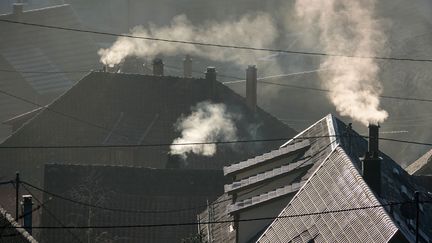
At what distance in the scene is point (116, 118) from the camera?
53.7m

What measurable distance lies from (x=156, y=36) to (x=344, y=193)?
225ft

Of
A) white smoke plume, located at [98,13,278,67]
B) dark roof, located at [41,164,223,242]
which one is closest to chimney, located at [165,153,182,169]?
dark roof, located at [41,164,223,242]

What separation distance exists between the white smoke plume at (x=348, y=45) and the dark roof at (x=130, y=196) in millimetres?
15616

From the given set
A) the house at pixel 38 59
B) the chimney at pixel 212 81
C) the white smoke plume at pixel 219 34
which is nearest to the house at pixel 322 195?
the chimney at pixel 212 81

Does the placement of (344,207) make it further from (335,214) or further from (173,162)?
(173,162)

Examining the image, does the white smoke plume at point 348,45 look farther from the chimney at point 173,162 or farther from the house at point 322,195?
the house at point 322,195

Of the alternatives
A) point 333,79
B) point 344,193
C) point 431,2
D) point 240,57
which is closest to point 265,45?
point 240,57

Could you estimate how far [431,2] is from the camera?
82938 mm

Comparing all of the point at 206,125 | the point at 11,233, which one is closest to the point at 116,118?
the point at 206,125

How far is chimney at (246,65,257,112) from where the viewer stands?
53.7 meters

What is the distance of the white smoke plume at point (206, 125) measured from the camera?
170 ft

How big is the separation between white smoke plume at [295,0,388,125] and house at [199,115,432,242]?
20.4m

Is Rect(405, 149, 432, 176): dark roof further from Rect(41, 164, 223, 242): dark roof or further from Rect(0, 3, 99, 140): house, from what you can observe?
Rect(0, 3, 99, 140): house

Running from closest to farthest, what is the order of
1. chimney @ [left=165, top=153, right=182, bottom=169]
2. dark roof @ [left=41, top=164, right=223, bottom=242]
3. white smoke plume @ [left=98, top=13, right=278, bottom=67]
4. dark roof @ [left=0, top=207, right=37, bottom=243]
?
1. dark roof @ [left=0, top=207, right=37, bottom=243]
2. dark roof @ [left=41, top=164, right=223, bottom=242]
3. chimney @ [left=165, top=153, right=182, bottom=169]
4. white smoke plume @ [left=98, top=13, right=278, bottom=67]
